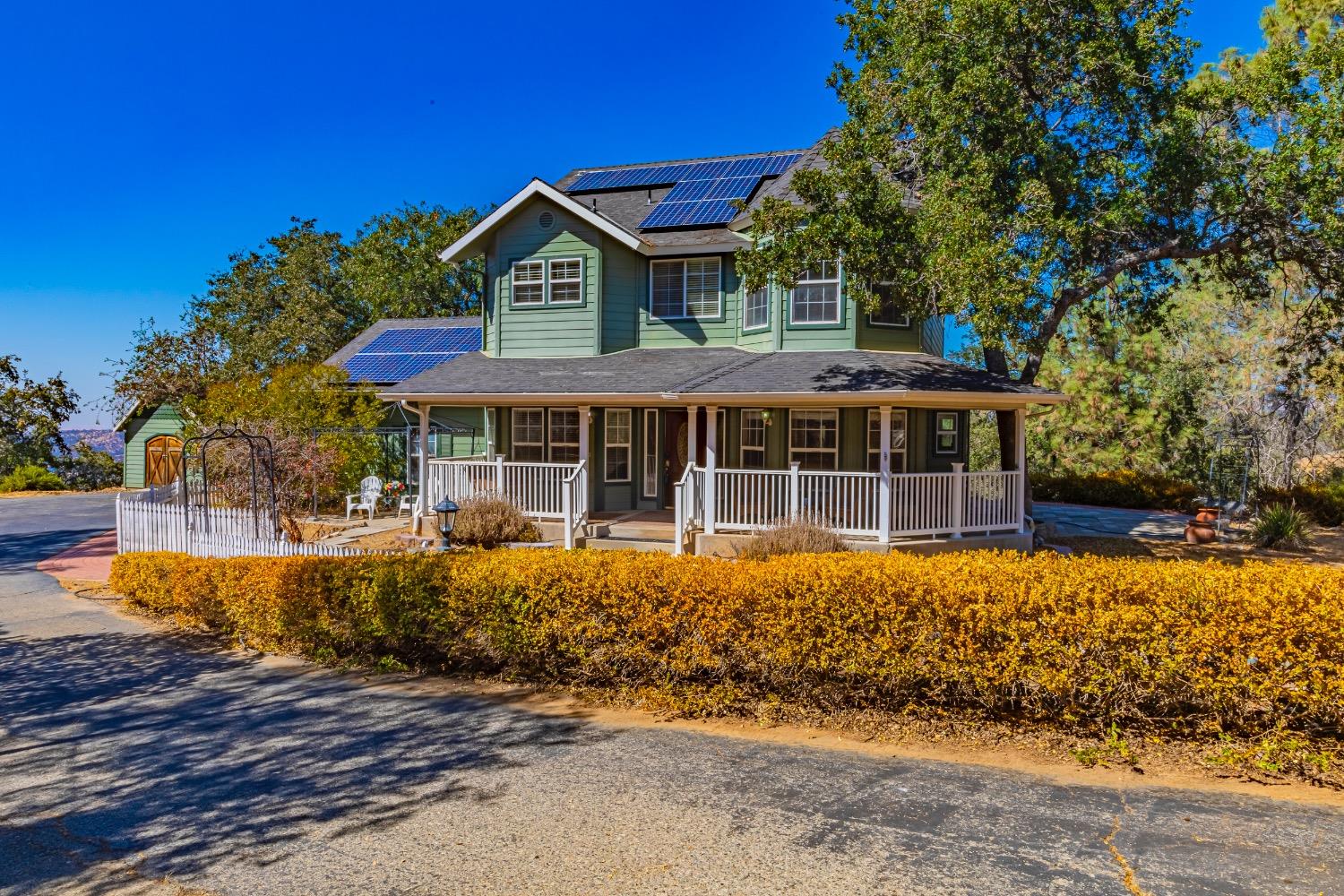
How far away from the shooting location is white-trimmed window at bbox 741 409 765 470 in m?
16.1

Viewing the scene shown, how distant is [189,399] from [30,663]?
1792 centimetres

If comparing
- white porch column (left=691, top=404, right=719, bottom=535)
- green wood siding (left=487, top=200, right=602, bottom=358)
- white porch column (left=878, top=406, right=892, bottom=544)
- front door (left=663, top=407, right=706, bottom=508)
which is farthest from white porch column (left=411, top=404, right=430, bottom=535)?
white porch column (left=878, top=406, right=892, bottom=544)

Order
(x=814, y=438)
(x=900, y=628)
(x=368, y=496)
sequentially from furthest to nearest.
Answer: (x=368, y=496) → (x=814, y=438) → (x=900, y=628)

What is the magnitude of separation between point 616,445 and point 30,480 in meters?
28.0

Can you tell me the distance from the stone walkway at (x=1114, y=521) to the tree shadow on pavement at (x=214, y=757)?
593 inches

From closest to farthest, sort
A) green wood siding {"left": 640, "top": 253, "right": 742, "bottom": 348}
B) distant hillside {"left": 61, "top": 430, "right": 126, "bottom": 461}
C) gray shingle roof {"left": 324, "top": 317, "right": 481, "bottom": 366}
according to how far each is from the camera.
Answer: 1. green wood siding {"left": 640, "top": 253, "right": 742, "bottom": 348}
2. gray shingle roof {"left": 324, "top": 317, "right": 481, "bottom": 366}
3. distant hillside {"left": 61, "top": 430, "right": 126, "bottom": 461}

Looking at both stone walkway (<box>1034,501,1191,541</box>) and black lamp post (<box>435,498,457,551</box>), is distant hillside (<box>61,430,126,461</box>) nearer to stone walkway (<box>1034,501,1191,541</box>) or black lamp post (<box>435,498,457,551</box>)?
black lamp post (<box>435,498,457,551</box>)

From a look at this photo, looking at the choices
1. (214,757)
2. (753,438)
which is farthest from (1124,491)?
(214,757)

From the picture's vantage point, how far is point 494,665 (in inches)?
332

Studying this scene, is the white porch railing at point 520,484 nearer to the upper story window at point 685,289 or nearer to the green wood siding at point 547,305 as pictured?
the green wood siding at point 547,305

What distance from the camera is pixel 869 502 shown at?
44.2ft

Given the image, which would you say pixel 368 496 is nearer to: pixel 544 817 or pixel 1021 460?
pixel 1021 460

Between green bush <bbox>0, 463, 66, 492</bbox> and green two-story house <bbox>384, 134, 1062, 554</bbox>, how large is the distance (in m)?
24.7

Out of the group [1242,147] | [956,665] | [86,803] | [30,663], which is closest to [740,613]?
[956,665]
